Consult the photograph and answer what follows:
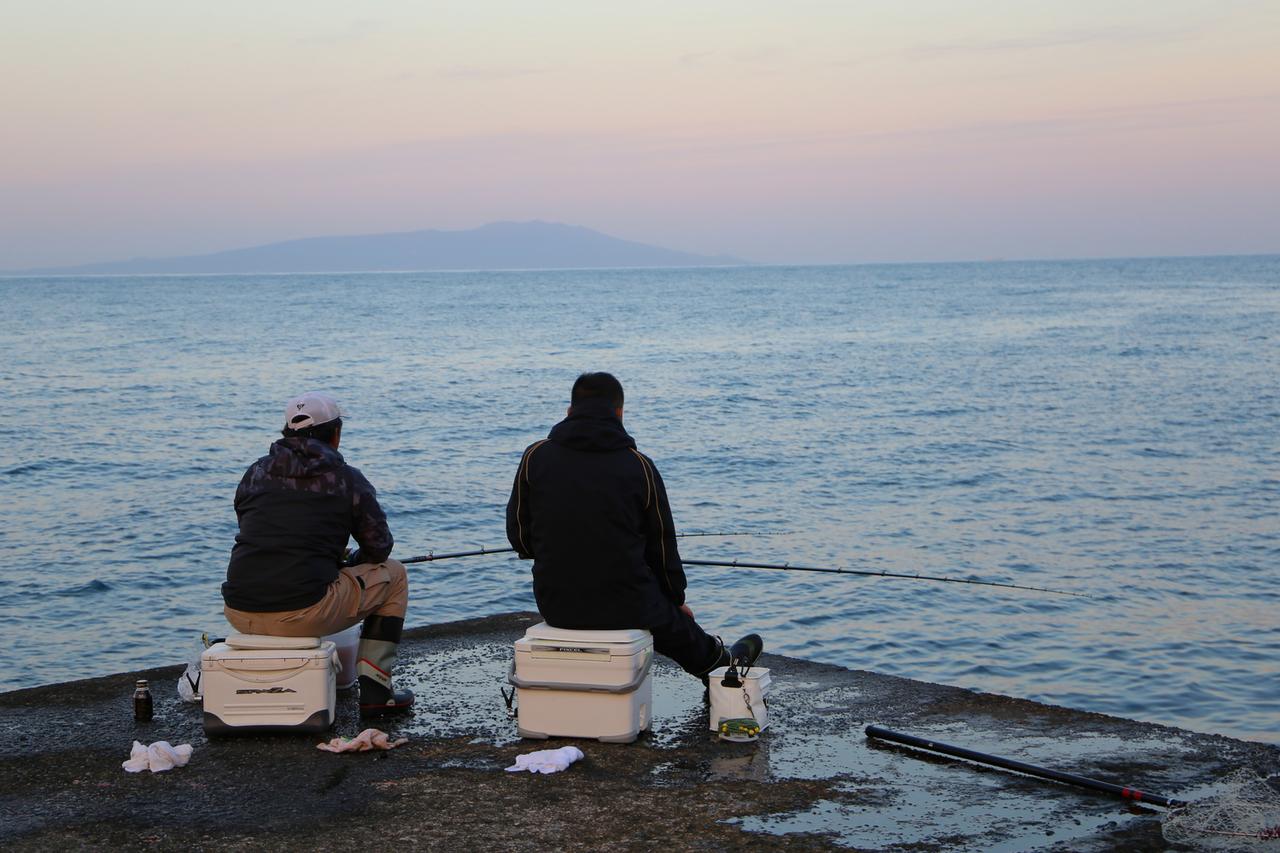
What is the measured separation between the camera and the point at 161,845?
4477 millimetres

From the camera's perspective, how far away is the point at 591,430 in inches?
214

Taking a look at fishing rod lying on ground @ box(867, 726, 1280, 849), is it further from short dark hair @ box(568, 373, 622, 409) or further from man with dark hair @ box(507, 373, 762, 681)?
short dark hair @ box(568, 373, 622, 409)

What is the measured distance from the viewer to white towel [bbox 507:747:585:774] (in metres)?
5.16

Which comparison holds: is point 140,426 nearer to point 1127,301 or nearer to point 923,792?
point 923,792

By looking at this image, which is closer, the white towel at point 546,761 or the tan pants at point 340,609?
the white towel at point 546,761

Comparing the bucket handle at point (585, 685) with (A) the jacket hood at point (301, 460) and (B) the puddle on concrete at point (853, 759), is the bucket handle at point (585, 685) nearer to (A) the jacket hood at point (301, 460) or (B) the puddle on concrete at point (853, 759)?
(B) the puddle on concrete at point (853, 759)

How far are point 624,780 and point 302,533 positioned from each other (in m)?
1.68

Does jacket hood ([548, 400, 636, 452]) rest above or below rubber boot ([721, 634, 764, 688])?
above

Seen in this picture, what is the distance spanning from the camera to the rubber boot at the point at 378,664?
5.84 meters

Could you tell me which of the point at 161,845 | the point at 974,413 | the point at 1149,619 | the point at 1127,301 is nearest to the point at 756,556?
the point at 1149,619

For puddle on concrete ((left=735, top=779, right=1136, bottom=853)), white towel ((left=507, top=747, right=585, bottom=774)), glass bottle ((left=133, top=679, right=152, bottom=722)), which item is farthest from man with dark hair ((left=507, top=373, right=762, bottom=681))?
glass bottle ((left=133, top=679, right=152, bottom=722))

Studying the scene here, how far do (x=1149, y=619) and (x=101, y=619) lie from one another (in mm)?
9208

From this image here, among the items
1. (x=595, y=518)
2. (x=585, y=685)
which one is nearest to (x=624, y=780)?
(x=585, y=685)

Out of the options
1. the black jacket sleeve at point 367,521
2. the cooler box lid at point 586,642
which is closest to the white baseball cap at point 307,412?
the black jacket sleeve at point 367,521
